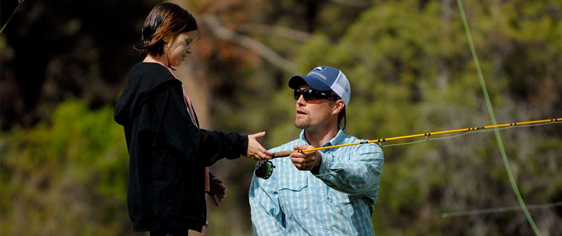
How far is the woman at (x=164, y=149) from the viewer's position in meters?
3.61

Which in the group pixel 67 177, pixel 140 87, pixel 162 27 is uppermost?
pixel 67 177

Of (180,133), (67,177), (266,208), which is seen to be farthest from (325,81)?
(67,177)

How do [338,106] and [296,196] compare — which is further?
[338,106]

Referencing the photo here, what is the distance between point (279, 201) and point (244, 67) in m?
17.1

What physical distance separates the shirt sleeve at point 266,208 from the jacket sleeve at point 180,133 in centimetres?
59

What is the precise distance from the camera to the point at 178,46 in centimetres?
381

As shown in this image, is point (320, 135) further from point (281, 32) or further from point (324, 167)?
point (281, 32)

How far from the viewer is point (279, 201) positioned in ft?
14.0

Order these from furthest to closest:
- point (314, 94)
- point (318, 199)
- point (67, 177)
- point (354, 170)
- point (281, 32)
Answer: point (281, 32), point (67, 177), point (314, 94), point (318, 199), point (354, 170)

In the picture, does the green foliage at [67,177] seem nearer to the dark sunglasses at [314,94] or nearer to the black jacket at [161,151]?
the dark sunglasses at [314,94]

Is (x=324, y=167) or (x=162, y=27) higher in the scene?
(x=162, y=27)

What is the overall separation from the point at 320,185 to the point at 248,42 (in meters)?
16.5

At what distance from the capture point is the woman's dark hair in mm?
3758

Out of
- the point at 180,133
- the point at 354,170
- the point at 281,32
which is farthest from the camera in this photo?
the point at 281,32
